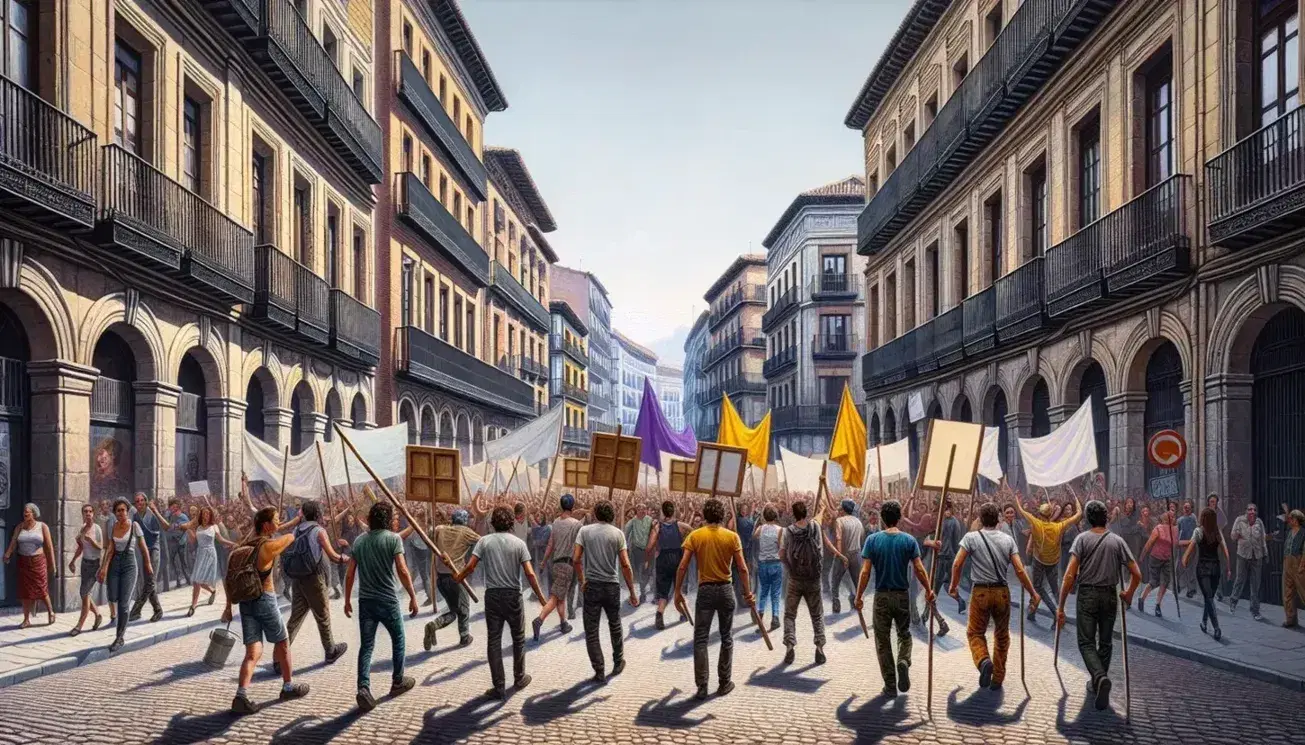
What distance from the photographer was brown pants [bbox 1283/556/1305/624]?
1271 cm

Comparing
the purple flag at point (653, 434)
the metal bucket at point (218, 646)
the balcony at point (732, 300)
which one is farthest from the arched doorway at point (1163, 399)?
the balcony at point (732, 300)

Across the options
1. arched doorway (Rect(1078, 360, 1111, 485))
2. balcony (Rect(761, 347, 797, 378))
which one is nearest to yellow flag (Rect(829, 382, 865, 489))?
arched doorway (Rect(1078, 360, 1111, 485))

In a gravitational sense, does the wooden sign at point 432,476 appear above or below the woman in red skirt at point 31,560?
above

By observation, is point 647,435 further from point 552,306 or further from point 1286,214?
point 552,306

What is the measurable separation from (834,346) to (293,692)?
48923mm

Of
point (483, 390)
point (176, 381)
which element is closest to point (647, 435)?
point (176, 381)

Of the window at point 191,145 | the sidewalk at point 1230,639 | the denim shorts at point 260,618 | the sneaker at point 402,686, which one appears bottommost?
the sidewalk at point 1230,639

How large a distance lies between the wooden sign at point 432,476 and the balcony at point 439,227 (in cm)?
1801

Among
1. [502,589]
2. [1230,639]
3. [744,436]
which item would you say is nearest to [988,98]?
[744,436]

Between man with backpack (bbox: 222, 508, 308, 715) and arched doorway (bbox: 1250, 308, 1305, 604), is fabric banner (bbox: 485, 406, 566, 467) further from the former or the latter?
man with backpack (bbox: 222, 508, 308, 715)

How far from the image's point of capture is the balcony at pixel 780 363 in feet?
191

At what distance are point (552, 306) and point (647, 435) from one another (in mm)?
50094

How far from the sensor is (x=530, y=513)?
17.3 meters

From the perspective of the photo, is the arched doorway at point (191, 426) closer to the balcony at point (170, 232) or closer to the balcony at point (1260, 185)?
the balcony at point (170, 232)
